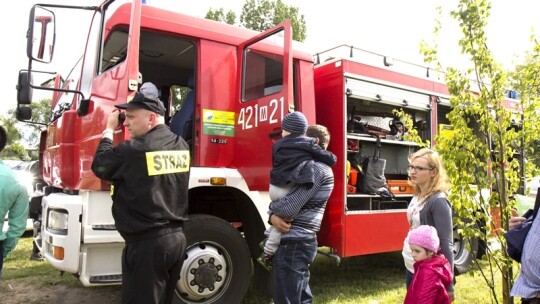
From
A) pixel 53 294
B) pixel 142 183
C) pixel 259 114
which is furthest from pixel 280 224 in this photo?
pixel 53 294

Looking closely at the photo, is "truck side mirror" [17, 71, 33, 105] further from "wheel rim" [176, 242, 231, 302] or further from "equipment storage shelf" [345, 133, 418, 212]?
"equipment storage shelf" [345, 133, 418, 212]

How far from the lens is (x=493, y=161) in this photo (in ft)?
9.82

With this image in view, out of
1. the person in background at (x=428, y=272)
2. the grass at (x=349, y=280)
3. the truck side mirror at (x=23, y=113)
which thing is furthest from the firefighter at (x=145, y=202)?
the grass at (x=349, y=280)

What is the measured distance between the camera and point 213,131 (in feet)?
13.3

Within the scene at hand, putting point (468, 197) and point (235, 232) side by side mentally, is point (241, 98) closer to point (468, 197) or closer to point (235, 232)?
point (235, 232)

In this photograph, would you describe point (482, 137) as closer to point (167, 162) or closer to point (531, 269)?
point (531, 269)

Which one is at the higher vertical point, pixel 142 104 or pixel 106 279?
pixel 142 104

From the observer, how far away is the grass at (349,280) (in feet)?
15.7

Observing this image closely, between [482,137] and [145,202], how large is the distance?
7.59 ft

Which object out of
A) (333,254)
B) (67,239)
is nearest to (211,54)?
(67,239)

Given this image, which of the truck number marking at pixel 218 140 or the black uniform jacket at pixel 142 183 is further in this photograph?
the truck number marking at pixel 218 140

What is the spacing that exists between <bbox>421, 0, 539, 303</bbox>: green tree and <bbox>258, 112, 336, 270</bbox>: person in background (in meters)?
0.89

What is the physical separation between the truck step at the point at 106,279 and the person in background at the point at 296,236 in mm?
1358

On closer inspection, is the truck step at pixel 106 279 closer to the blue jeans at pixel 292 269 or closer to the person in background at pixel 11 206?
the person in background at pixel 11 206
